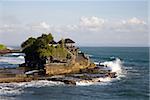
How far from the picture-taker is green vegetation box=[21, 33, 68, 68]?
43.9 m

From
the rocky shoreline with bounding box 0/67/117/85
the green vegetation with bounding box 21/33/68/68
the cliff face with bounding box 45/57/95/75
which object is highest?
the green vegetation with bounding box 21/33/68/68

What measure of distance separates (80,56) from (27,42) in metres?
8.26

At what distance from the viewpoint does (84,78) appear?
3803 cm

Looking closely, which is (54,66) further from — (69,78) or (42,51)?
(42,51)

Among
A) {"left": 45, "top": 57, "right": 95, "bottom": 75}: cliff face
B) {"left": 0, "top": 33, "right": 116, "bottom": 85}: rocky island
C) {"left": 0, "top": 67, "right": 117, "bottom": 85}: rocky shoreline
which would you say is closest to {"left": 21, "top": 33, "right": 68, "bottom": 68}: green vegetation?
{"left": 0, "top": 33, "right": 116, "bottom": 85}: rocky island

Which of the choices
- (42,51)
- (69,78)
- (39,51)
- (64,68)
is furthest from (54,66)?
(39,51)

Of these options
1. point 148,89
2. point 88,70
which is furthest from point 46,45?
point 148,89

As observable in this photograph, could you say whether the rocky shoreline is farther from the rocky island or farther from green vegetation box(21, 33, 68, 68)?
green vegetation box(21, 33, 68, 68)

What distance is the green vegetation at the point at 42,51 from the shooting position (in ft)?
144

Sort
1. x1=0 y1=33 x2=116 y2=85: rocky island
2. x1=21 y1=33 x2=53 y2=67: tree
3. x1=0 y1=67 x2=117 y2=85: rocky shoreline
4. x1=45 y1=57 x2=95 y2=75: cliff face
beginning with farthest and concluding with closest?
x1=21 y1=33 x2=53 y2=67: tree, x1=45 y1=57 x2=95 y2=75: cliff face, x1=0 y1=33 x2=116 y2=85: rocky island, x1=0 y1=67 x2=117 y2=85: rocky shoreline

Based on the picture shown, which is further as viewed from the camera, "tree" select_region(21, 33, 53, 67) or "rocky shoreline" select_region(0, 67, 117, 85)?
"tree" select_region(21, 33, 53, 67)

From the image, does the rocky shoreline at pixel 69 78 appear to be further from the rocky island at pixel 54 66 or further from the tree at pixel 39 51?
the tree at pixel 39 51

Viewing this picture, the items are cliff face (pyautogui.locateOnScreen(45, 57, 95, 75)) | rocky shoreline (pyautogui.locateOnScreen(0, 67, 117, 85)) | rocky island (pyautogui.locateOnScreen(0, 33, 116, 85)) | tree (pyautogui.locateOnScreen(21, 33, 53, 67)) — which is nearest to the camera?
rocky shoreline (pyautogui.locateOnScreen(0, 67, 117, 85))

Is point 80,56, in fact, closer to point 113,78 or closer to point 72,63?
point 72,63
